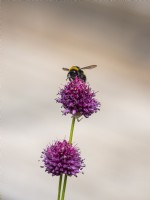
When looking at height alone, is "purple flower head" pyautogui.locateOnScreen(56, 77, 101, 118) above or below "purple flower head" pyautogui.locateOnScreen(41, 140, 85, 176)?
above

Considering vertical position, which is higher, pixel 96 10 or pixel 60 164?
pixel 96 10

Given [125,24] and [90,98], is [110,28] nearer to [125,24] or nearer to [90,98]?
[125,24]

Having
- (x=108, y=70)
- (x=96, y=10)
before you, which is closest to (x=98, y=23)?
(x=96, y=10)

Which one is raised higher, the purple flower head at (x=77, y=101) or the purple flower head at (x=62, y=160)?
the purple flower head at (x=77, y=101)

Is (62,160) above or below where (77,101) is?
below

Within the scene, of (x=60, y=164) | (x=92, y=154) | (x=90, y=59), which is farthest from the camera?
(x=90, y=59)
